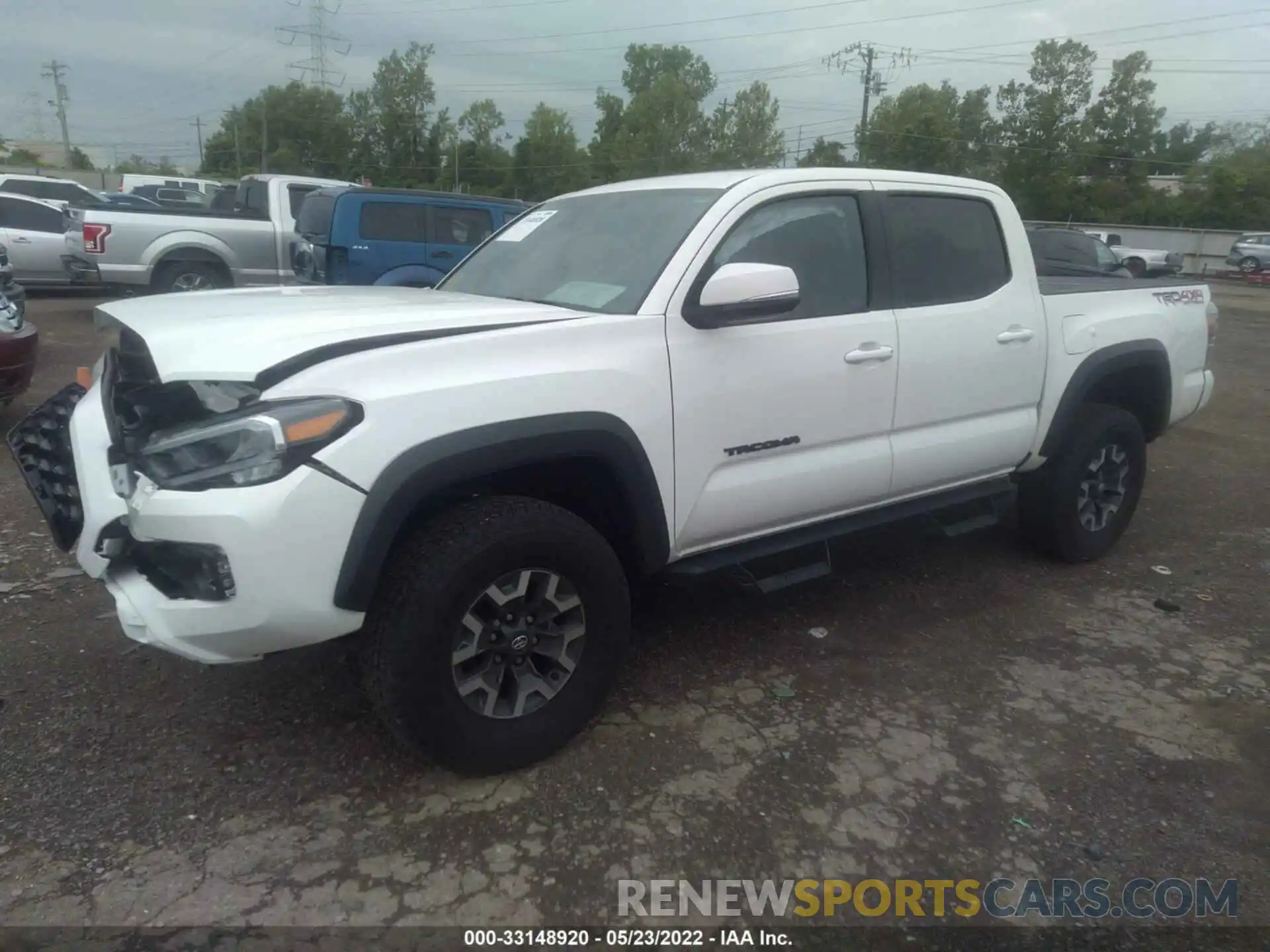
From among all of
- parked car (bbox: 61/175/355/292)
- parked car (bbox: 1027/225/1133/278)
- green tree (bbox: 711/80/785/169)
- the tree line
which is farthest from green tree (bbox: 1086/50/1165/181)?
parked car (bbox: 61/175/355/292)

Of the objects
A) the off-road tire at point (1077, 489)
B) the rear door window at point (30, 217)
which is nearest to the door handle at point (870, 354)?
the off-road tire at point (1077, 489)

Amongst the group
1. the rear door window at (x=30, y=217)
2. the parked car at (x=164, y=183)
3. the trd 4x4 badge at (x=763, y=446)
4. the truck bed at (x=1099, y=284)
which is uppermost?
the parked car at (x=164, y=183)

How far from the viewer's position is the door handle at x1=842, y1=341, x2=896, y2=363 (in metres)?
3.63

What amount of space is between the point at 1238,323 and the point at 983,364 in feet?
57.6

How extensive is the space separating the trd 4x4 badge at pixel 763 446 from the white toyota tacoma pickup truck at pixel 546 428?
1 centimetres

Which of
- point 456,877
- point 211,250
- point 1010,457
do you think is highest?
point 211,250

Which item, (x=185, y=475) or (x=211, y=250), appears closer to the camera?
(x=185, y=475)

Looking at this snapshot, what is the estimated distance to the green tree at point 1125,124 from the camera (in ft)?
171

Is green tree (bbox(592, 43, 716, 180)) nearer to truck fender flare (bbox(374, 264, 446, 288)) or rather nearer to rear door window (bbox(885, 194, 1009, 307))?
truck fender flare (bbox(374, 264, 446, 288))

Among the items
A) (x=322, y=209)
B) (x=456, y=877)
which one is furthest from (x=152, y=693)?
(x=322, y=209)

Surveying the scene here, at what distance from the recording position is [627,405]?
303cm

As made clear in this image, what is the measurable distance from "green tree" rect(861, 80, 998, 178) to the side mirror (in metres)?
41.8

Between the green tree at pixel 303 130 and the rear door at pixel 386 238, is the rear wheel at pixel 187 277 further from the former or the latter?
the green tree at pixel 303 130

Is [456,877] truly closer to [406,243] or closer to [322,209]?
[406,243]
